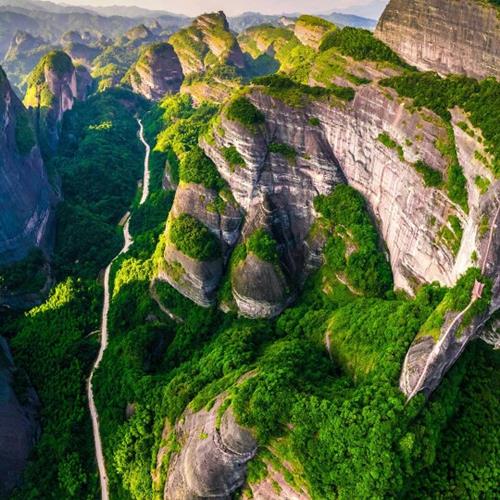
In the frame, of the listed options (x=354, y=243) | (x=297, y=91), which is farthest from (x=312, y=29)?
(x=354, y=243)

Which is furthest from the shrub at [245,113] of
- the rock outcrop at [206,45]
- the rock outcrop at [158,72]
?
the rock outcrop at [158,72]

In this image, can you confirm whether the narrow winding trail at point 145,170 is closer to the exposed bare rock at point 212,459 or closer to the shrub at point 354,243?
the shrub at point 354,243

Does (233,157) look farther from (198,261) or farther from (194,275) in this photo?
(194,275)

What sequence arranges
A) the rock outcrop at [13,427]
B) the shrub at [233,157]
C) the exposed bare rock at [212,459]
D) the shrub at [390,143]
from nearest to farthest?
the exposed bare rock at [212,459], the shrub at [390,143], the rock outcrop at [13,427], the shrub at [233,157]

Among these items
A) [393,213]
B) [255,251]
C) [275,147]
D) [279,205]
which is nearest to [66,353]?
[255,251]

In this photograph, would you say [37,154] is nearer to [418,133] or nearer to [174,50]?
[418,133]

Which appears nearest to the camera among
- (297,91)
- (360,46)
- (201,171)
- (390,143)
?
(390,143)

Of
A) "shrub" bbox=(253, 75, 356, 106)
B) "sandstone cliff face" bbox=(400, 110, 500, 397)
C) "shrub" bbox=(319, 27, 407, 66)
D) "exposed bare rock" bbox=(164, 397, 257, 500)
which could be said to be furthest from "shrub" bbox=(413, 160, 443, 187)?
"exposed bare rock" bbox=(164, 397, 257, 500)
